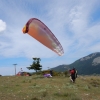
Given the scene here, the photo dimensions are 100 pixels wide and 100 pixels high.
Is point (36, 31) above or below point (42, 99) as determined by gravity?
above

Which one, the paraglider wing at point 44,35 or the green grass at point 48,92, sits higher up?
the paraglider wing at point 44,35

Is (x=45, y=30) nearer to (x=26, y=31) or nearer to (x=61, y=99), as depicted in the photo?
(x=26, y=31)

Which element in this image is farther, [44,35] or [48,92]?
[48,92]

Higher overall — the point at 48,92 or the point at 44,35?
the point at 44,35

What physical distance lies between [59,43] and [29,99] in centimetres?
476

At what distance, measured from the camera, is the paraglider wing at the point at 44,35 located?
1395 cm

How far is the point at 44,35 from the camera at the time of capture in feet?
48.2

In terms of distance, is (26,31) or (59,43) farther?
(59,43)

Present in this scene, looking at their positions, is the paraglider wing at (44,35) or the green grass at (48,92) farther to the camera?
the green grass at (48,92)

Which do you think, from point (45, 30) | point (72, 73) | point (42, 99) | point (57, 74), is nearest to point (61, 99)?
point (42, 99)

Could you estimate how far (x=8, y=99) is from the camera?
639 inches

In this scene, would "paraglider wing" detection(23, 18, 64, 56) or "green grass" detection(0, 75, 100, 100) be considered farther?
"green grass" detection(0, 75, 100, 100)

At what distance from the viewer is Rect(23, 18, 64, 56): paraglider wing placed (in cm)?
1395

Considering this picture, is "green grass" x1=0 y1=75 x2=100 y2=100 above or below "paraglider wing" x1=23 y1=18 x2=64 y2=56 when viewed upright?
below
